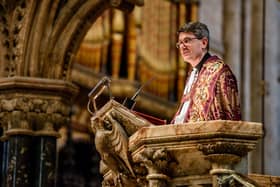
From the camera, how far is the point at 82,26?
1223 cm

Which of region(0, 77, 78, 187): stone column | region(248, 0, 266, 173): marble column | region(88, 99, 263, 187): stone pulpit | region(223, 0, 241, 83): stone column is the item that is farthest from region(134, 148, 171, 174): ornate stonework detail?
region(248, 0, 266, 173): marble column

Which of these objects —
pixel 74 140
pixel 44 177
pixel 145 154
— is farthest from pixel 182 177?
pixel 74 140

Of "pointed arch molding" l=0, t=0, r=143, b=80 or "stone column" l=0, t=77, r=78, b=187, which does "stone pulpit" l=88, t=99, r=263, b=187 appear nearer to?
"stone column" l=0, t=77, r=78, b=187

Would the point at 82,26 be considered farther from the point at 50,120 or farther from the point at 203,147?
the point at 203,147

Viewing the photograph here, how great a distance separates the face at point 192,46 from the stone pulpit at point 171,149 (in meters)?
0.52

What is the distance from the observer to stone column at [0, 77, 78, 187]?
11.8 m

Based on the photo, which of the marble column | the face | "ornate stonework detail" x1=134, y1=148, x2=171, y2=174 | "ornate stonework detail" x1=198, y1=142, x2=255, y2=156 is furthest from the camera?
the marble column

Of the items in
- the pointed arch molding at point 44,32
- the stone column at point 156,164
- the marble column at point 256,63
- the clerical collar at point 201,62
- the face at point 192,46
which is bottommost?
the stone column at point 156,164

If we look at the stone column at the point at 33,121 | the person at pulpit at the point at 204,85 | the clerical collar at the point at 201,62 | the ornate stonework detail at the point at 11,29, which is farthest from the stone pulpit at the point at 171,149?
the ornate stonework detail at the point at 11,29

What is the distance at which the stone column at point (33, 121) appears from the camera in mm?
11773

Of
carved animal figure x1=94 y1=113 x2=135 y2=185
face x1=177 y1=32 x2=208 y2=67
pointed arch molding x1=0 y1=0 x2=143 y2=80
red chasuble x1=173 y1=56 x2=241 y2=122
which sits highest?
pointed arch molding x1=0 y1=0 x2=143 y2=80

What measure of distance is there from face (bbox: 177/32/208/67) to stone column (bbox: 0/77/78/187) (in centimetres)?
387

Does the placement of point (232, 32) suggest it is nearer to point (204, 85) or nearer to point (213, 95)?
point (204, 85)

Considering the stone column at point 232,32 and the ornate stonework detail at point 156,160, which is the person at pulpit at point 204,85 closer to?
the ornate stonework detail at point 156,160
